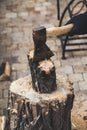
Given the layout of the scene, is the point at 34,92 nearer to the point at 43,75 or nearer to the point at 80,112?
the point at 43,75

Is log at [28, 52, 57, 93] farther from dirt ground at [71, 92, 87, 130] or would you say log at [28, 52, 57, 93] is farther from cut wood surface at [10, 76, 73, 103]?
dirt ground at [71, 92, 87, 130]

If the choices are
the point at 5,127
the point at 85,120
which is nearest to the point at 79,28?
the point at 85,120

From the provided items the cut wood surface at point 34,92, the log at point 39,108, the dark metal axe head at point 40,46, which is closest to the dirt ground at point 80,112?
the log at point 39,108

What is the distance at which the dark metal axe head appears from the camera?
383 centimetres

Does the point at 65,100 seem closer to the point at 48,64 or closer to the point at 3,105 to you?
the point at 48,64

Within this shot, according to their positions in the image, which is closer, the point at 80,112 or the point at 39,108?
the point at 39,108

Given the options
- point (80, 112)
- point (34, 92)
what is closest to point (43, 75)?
point (34, 92)

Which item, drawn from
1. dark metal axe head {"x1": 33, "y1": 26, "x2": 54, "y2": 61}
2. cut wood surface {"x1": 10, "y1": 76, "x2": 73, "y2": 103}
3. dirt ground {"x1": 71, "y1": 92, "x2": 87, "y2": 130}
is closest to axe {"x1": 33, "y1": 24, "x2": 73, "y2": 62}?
dark metal axe head {"x1": 33, "y1": 26, "x2": 54, "y2": 61}

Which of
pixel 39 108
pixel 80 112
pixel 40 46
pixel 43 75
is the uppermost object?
pixel 40 46

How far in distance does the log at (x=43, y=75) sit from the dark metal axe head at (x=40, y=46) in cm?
6

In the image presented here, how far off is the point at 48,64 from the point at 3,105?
2.44m

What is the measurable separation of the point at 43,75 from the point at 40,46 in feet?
1.04

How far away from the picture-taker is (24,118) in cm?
409

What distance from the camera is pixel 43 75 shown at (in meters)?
3.99
